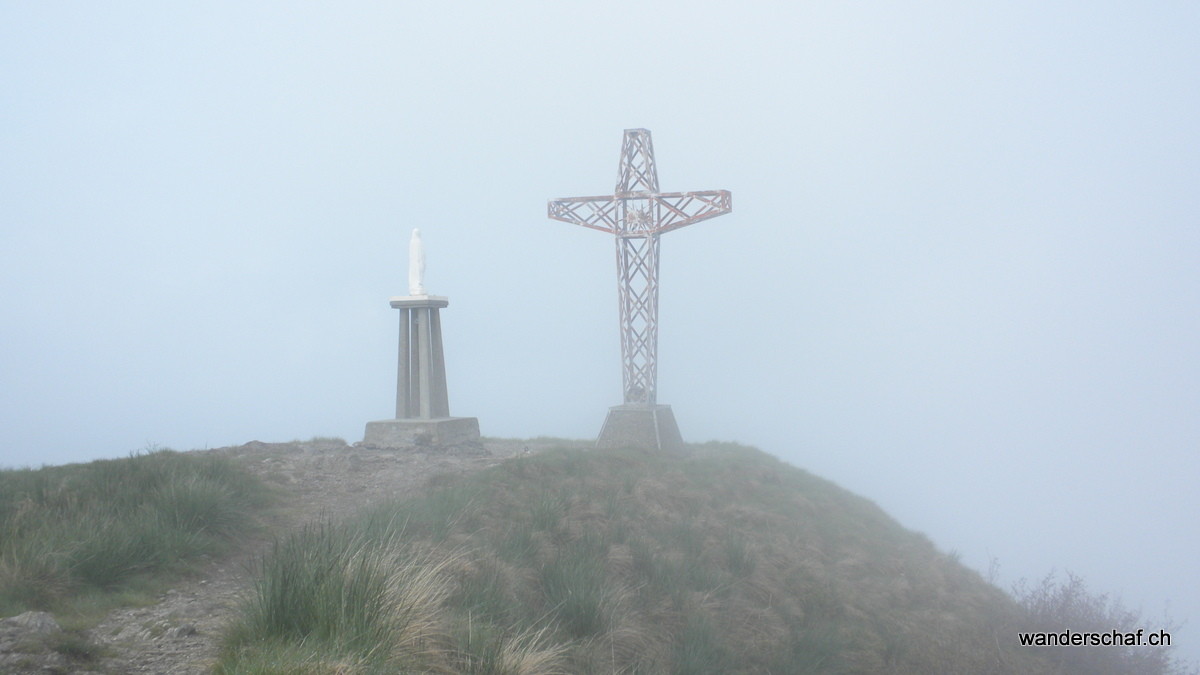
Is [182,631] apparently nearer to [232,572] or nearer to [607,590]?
[232,572]

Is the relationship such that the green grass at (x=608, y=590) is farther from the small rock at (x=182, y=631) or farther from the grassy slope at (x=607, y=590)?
the small rock at (x=182, y=631)

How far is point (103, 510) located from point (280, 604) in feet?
13.4

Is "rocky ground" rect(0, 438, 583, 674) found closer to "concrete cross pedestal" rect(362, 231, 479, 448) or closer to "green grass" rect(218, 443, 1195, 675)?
"green grass" rect(218, 443, 1195, 675)

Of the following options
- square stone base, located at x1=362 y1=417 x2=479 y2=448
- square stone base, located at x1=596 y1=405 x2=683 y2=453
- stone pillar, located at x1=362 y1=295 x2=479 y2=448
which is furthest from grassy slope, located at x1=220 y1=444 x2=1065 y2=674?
stone pillar, located at x1=362 y1=295 x2=479 y2=448

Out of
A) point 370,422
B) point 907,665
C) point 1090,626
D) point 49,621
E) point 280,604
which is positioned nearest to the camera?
point 280,604

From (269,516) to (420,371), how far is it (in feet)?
28.2

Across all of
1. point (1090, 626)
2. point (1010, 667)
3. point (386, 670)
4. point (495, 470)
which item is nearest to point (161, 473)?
point (495, 470)

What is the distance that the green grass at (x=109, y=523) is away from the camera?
629cm

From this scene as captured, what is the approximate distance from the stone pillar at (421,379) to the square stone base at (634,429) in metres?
2.91

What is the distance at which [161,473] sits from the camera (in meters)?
9.51

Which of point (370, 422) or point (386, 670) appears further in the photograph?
point (370, 422)

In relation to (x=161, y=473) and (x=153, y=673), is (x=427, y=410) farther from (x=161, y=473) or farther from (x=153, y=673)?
(x=153, y=673)

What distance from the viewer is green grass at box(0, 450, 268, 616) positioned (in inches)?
248

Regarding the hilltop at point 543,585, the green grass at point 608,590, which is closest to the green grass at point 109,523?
the hilltop at point 543,585
